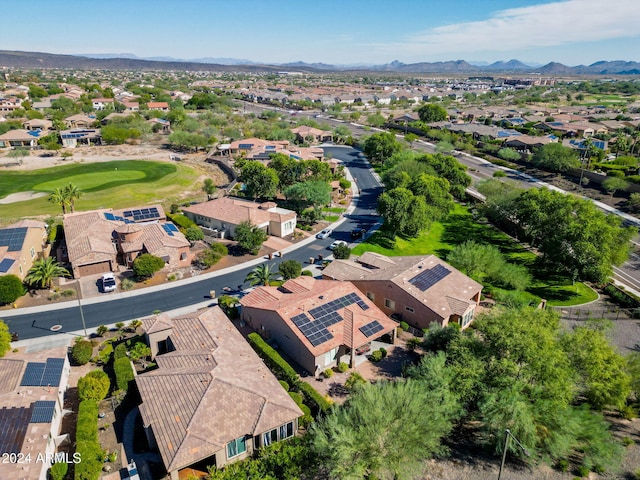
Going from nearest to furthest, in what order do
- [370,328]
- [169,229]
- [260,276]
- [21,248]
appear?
[370,328], [260,276], [21,248], [169,229]

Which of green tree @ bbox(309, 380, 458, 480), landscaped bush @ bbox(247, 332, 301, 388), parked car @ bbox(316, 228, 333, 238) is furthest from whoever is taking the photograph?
parked car @ bbox(316, 228, 333, 238)

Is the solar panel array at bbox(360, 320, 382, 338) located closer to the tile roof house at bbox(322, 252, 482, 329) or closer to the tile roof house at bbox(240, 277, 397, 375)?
the tile roof house at bbox(240, 277, 397, 375)

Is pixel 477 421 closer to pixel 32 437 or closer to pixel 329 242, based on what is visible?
pixel 32 437

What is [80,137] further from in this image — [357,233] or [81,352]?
[81,352]

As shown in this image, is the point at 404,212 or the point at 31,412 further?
the point at 404,212

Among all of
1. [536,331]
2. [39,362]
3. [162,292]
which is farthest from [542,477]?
[162,292]

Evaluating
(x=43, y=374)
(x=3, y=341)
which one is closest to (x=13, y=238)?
(x=3, y=341)

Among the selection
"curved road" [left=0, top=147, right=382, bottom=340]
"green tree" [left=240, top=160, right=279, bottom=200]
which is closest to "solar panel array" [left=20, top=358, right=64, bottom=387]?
"curved road" [left=0, top=147, right=382, bottom=340]
